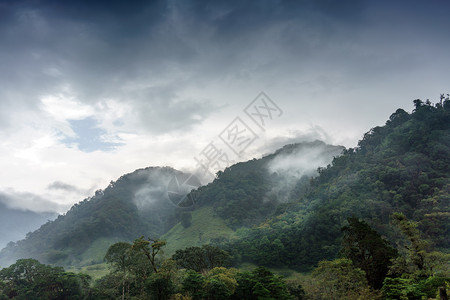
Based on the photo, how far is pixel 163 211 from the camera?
188m

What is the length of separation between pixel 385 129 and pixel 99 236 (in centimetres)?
13666

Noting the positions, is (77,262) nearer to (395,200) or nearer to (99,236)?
(99,236)

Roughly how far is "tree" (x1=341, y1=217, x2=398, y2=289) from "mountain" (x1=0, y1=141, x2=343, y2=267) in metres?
66.7

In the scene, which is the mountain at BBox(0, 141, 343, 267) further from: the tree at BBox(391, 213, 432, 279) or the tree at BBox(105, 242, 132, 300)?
the tree at BBox(391, 213, 432, 279)

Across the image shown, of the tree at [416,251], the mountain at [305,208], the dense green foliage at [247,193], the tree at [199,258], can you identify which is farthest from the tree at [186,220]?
the tree at [416,251]

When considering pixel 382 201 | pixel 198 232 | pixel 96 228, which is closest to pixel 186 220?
pixel 198 232

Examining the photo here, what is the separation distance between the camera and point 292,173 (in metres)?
173

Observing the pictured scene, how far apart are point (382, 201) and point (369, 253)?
136ft

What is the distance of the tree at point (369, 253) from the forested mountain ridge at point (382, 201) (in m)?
28.4

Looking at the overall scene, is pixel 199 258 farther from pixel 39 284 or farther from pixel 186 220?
pixel 186 220

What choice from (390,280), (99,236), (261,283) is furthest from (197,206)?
(390,280)

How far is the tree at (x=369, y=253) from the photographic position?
29.5 meters

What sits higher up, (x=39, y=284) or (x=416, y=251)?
(x=39, y=284)

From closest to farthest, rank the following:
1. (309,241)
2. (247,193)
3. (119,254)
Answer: (119,254)
(309,241)
(247,193)
